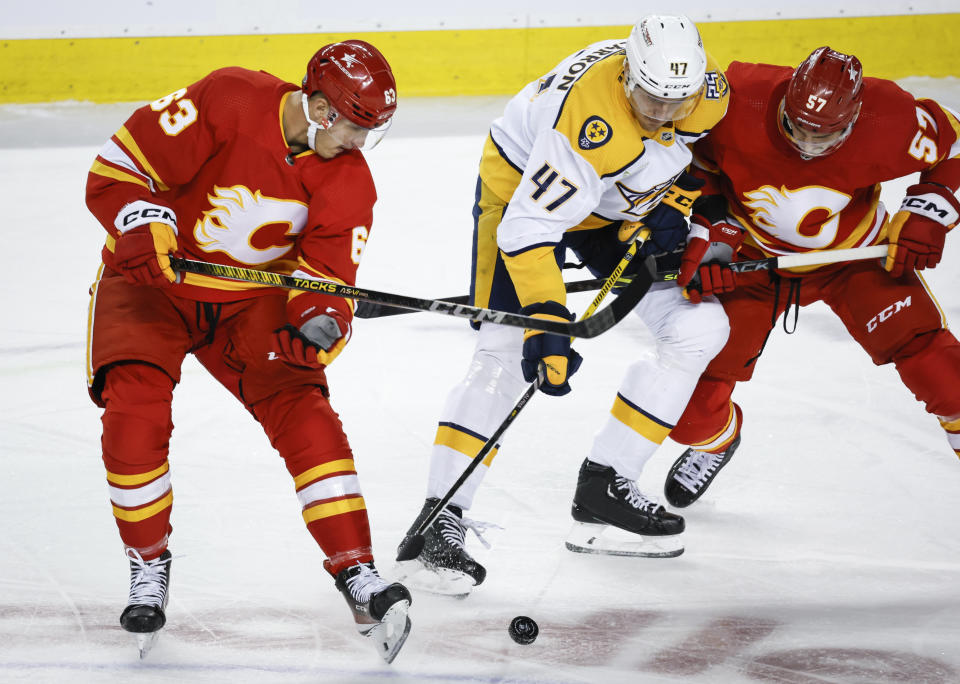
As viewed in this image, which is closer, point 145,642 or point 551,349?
point 145,642

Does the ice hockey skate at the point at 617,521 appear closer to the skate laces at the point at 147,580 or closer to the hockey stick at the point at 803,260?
the hockey stick at the point at 803,260

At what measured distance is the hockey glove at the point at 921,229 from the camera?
2.37 m

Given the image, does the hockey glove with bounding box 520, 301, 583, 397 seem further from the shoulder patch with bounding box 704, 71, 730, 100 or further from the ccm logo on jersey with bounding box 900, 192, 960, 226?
the ccm logo on jersey with bounding box 900, 192, 960, 226

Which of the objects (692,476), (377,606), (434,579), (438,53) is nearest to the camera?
(377,606)

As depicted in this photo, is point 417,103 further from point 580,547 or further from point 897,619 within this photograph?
point 897,619

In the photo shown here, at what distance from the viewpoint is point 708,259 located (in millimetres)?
2479

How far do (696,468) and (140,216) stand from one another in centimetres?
149

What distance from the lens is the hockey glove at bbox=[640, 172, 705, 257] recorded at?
244cm

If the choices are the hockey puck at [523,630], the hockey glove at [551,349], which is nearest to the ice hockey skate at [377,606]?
the hockey puck at [523,630]

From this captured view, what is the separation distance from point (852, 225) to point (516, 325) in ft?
2.94

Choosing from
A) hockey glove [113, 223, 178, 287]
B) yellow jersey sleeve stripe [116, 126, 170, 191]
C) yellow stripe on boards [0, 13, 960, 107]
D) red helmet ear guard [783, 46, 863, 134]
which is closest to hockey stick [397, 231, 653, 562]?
red helmet ear guard [783, 46, 863, 134]

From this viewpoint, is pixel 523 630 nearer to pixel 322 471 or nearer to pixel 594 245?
pixel 322 471

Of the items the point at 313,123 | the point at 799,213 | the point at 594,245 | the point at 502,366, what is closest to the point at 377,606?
the point at 502,366

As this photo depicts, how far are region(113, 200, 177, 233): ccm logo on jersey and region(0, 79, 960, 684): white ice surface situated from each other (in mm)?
779
